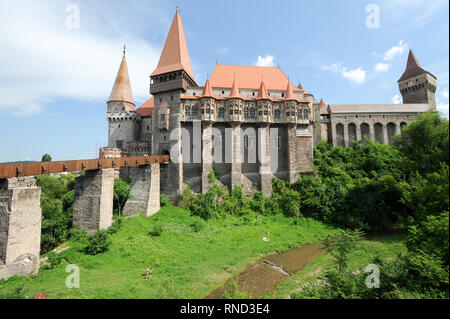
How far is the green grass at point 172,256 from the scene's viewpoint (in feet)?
36.3

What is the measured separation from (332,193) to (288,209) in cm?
559

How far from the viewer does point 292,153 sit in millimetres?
28219

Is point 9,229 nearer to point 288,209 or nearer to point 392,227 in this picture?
point 288,209

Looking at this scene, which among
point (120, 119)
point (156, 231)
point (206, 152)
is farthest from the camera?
point (120, 119)

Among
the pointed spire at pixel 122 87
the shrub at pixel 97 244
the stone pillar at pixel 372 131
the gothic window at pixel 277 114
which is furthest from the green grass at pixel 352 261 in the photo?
the pointed spire at pixel 122 87

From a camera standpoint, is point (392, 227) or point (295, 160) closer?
point (392, 227)

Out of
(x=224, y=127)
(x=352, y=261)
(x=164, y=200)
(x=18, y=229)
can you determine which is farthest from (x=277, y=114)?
(x=18, y=229)

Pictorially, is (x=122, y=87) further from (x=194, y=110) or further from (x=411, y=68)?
(x=411, y=68)

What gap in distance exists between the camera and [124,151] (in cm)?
3250

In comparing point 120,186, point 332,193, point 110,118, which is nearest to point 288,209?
point 332,193

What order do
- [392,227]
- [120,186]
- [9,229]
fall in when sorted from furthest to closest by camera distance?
[120,186]
[392,227]
[9,229]

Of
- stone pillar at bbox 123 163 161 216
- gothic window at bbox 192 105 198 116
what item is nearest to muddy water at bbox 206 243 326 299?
stone pillar at bbox 123 163 161 216

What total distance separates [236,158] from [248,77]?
1361cm
